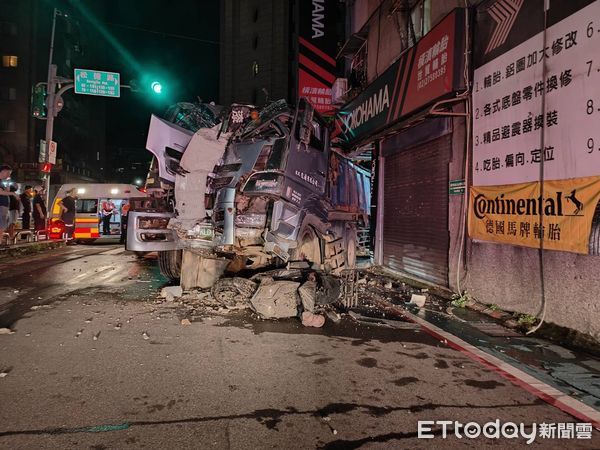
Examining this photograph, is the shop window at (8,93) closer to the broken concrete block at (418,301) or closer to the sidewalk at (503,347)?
the sidewalk at (503,347)

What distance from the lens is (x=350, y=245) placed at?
1111 cm

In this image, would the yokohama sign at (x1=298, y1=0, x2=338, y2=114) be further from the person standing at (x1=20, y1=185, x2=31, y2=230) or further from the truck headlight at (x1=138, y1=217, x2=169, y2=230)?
the truck headlight at (x1=138, y1=217, x2=169, y2=230)

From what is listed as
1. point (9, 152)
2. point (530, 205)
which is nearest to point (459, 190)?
point (530, 205)

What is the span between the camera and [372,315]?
21.4 ft

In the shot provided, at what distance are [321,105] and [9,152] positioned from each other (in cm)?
2812

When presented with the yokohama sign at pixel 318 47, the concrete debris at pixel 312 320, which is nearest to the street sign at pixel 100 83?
the yokohama sign at pixel 318 47

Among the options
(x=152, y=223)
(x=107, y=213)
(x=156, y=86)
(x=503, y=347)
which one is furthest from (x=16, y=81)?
(x=503, y=347)

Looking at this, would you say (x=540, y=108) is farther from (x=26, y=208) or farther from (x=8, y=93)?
(x=8, y=93)

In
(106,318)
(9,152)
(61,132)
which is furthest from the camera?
(61,132)

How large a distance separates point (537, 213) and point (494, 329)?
68.8 inches

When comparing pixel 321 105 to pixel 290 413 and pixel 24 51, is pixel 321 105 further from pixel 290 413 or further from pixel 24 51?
pixel 24 51

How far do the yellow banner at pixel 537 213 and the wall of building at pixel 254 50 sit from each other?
28002 mm

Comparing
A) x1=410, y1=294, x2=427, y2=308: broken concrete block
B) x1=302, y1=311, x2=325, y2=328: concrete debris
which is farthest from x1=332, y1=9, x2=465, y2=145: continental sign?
x1=302, y1=311, x2=325, y2=328: concrete debris

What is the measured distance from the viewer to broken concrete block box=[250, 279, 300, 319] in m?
5.98
